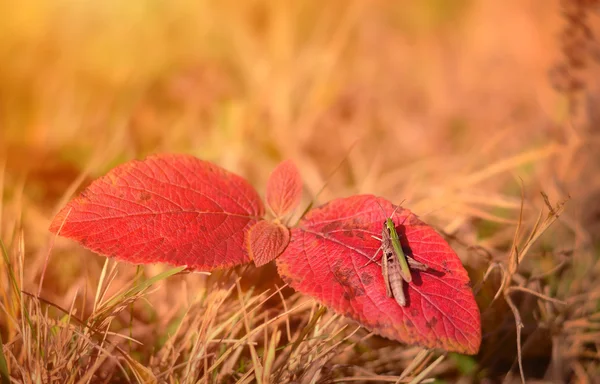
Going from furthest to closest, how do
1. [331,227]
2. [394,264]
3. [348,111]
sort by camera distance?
[348,111] → [331,227] → [394,264]

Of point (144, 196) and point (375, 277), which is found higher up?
point (144, 196)

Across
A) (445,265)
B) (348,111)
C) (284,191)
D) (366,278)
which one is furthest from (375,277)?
(348,111)

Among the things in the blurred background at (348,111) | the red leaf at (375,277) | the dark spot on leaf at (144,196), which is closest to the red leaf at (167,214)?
the dark spot on leaf at (144,196)

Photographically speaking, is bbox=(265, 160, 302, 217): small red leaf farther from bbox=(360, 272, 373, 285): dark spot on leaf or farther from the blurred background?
the blurred background

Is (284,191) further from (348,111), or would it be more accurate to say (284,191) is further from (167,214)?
(348,111)

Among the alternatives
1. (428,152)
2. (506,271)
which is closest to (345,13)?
(428,152)
